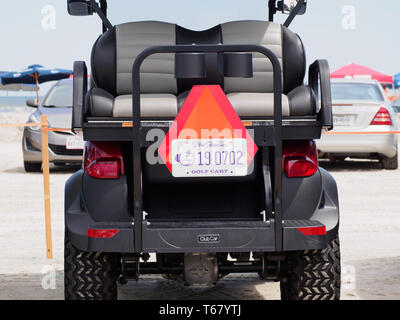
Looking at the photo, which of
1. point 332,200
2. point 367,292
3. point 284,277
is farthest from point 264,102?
point 367,292

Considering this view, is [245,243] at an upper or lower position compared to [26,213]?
upper

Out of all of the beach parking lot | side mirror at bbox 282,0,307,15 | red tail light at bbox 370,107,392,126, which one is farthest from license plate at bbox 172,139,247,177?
red tail light at bbox 370,107,392,126

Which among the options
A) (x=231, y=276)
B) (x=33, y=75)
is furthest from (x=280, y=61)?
(x=33, y=75)

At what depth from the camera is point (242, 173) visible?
149 inches

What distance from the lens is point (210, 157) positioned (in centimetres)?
373

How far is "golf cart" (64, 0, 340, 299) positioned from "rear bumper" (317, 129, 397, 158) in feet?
28.3

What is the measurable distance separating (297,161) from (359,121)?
30.0 ft

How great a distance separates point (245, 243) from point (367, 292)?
161 cm

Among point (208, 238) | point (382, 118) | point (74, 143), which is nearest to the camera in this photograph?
point (208, 238)

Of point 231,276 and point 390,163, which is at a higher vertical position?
point 231,276

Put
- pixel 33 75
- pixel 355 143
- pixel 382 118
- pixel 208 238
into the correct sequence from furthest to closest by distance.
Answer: pixel 33 75, pixel 355 143, pixel 382 118, pixel 208 238

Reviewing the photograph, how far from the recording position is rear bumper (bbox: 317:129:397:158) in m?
13.0

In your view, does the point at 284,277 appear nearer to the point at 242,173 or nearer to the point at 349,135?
the point at 242,173

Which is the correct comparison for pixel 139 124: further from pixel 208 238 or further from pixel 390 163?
pixel 390 163
